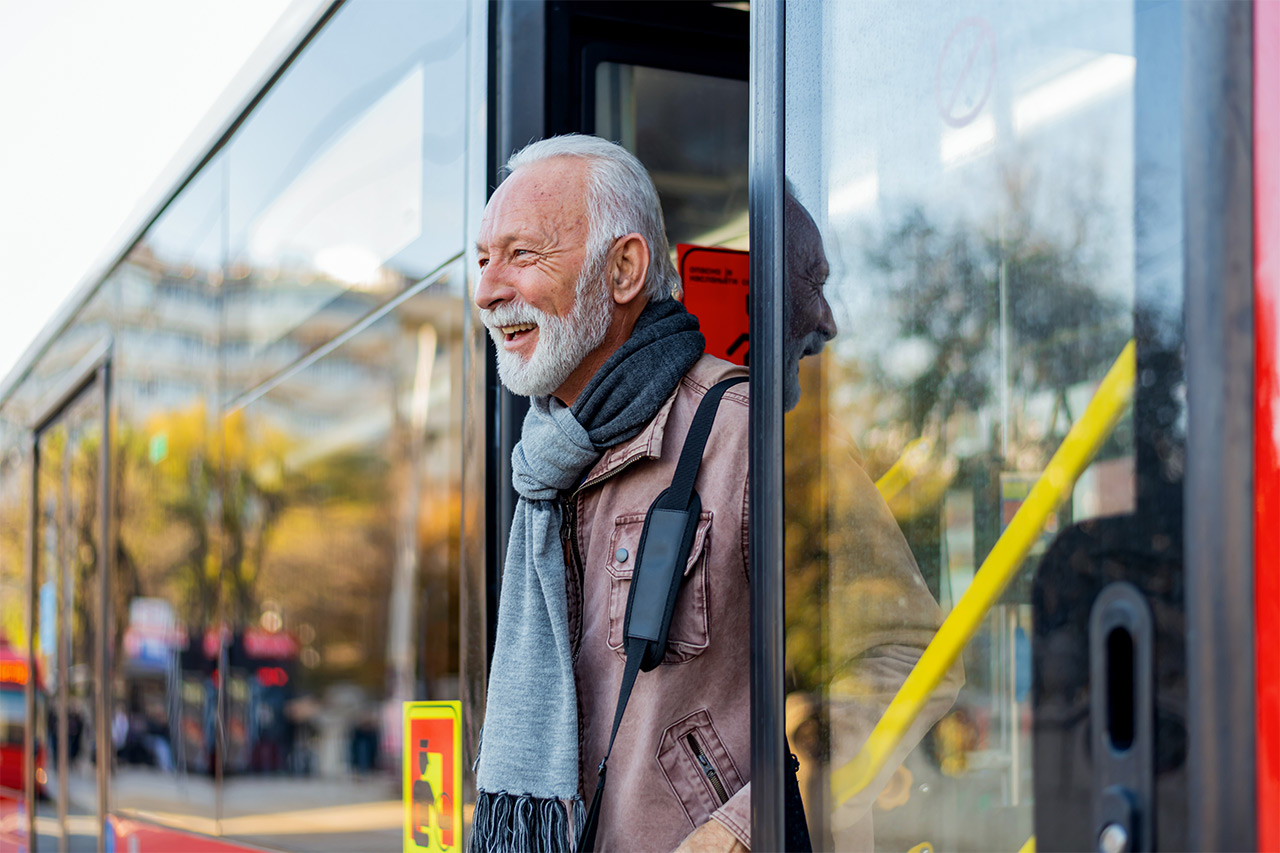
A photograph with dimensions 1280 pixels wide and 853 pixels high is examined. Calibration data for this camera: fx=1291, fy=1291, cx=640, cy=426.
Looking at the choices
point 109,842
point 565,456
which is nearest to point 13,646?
point 109,842

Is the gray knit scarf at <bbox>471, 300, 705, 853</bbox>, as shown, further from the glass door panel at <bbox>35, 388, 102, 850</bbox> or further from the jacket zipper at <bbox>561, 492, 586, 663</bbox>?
the glass door panel at <bbox>35, 388, 102, 850</bbox>

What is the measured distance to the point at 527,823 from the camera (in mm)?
1901

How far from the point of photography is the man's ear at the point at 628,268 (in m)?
2.11

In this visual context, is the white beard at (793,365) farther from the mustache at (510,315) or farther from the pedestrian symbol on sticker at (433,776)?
the pedestrian symbol on sticker at (433,776)

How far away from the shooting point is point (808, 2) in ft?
5.20

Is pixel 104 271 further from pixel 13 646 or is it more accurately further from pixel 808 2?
pixel 808 2

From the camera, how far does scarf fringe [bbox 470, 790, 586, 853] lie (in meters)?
1.88

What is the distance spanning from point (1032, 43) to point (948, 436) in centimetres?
38

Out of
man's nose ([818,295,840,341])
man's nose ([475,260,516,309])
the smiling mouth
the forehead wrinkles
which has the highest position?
the forehead wrinkles

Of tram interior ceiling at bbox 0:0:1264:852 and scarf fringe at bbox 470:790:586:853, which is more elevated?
tram interior ceiling at bbox 0:0:1264:852

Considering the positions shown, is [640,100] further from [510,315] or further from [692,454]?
[692,454]

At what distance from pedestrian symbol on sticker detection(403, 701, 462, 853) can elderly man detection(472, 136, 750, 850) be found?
490 mm

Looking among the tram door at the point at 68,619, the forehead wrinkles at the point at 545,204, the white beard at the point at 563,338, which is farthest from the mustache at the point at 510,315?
the tram door at the point at 68,619

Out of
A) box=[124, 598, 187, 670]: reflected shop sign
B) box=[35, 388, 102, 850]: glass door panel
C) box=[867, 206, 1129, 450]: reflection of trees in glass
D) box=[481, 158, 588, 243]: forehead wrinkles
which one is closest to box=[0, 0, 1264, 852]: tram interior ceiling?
box=[867, 206, 1129, 450]: reflection of trees in glass
